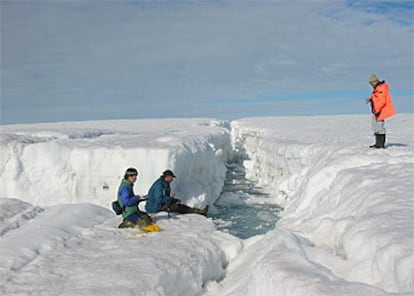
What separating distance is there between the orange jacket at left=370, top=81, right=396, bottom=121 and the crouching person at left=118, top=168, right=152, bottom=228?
16.8 ft

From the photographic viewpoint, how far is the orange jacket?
8469mm

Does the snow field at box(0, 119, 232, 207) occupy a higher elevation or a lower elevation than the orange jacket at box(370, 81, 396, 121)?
lower

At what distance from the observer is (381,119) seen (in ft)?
28.3

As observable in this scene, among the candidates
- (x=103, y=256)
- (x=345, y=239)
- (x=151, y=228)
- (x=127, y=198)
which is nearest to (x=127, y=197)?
(x=127, y=198)

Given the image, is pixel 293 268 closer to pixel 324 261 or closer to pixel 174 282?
pixel 324 261

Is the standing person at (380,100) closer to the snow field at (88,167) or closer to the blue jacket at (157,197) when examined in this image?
the blue jacket at (157,197)

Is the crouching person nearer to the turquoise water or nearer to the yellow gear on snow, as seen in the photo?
the yellow gear on snow

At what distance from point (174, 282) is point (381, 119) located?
19.4ft

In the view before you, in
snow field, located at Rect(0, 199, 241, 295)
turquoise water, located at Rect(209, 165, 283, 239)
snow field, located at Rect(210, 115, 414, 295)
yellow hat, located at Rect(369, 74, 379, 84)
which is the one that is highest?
yellow hat, located at Rect(369, 74, 379, 84)

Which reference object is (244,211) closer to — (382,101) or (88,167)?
(88,167)

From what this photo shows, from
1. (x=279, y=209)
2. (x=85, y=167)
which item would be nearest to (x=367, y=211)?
(x=279, y=209)

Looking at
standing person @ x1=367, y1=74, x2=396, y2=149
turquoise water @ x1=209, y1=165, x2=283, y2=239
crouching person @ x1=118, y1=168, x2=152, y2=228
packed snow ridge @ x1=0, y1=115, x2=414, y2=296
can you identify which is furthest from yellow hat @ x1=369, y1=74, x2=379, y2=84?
crouching person @ x1=118, y1=168, x2=152, y2=228

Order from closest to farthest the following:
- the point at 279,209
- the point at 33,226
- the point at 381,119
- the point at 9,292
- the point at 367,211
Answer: the point at 9,292 → the point at 367,211 → the point at 33,226 → the point at 381,119 → the point at 279,209

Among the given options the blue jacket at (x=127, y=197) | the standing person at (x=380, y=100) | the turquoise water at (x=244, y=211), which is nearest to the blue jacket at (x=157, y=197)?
the blue jacket at (x=127, y=197)
